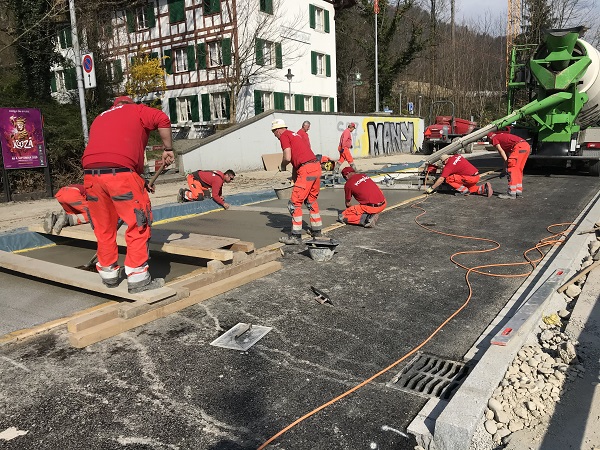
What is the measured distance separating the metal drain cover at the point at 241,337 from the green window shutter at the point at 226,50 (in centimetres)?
2327

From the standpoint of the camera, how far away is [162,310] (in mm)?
4219

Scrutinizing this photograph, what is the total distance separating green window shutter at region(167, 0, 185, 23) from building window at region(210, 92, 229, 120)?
5113 mm

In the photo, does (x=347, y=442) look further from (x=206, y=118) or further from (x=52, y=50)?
(x=206, y=118)

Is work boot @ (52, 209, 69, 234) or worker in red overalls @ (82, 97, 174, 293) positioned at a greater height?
worker in red overalls @ (82, 97, 174, 293)

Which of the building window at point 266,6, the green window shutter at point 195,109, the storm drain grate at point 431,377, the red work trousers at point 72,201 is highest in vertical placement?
the building window at point 266,6

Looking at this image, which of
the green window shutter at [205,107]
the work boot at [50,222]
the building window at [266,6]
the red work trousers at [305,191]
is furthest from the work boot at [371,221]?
the building window at [266,6]

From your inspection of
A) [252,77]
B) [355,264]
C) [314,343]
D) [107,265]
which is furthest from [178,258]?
[252,77]

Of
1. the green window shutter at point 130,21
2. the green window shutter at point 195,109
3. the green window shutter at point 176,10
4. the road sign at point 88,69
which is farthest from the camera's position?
the green window shutter at point 130,21

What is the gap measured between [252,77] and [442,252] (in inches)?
868

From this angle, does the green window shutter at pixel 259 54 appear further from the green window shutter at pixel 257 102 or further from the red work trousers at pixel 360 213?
the red work trousers at pixel 360 213

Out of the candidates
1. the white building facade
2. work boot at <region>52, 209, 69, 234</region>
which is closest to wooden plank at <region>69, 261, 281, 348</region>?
work boot at <region>52, 209, 69, 234</region>

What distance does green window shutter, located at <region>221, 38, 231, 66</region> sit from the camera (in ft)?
82.0

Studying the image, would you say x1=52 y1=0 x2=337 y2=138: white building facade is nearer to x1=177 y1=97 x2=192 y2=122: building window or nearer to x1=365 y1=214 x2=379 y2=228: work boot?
x1=177 y1=97 x2=192 y2=122: building window

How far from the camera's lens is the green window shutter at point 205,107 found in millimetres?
26797
